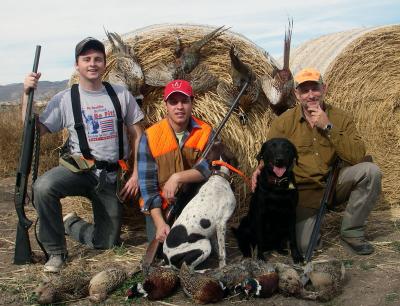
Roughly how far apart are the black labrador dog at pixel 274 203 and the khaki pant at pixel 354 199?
0.25 m

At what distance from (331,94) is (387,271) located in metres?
2.60

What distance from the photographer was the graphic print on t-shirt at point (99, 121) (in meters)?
4.88

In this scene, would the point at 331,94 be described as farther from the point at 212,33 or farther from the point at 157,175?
the point at 157,175

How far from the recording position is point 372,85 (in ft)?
21.6

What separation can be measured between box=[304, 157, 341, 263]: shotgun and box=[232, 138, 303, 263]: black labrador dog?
121 millimetres

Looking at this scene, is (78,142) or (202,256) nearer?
(202,256)

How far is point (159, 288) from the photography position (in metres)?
3.88

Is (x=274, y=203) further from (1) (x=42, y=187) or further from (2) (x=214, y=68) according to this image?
(1) (x=42, y=187)

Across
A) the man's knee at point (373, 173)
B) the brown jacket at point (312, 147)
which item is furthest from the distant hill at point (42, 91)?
the man's knee at point (373, 173)

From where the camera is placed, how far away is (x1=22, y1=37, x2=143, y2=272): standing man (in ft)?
15.5

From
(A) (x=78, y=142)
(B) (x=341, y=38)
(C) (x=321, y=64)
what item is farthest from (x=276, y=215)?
(B) (x=341, y=38)

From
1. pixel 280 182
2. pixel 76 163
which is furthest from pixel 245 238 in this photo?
pixel 76 163

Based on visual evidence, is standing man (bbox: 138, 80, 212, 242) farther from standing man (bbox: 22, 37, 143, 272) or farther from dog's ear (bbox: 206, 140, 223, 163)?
standing man (bbox: 22, 37, 143, 272)

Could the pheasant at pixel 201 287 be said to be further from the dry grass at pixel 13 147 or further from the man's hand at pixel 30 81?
the dry grass at pixel 13 147
